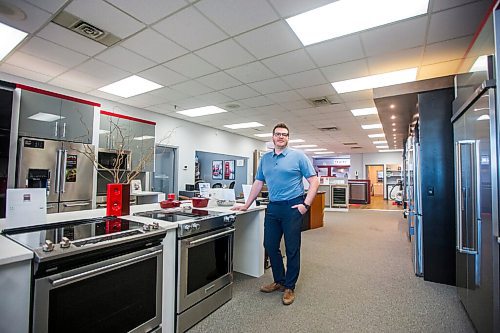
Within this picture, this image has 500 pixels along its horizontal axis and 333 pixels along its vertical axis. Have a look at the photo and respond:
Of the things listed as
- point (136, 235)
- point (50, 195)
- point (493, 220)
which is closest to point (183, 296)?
point (136, 235)

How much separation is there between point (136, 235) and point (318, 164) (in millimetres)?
18157

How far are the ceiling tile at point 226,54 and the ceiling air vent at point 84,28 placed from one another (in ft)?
3.28

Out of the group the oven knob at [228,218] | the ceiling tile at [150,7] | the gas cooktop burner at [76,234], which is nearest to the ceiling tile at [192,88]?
the ceiling tile at [150,7]

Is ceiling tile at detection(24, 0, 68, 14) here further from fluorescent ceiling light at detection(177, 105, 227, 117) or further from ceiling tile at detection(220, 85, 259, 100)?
fluorescent ceiling light at detection(177, 105, 227, 117)

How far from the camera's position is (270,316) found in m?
2.11

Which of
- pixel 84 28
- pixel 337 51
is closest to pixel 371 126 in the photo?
pixel 337 51

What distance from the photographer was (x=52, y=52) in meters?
3.26

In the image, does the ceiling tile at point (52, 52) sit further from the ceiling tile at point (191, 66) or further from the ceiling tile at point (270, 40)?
the ceiling tile at point (270, 40)

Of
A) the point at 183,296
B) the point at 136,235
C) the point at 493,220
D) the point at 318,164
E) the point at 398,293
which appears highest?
the point at 318,164

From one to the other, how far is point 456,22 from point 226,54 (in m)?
2.47

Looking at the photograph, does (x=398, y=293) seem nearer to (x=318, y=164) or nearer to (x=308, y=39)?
(x=308, y=39)

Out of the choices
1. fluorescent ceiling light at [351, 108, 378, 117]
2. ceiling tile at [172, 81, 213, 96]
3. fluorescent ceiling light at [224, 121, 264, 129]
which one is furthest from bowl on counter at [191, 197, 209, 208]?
fluorescent ceiling light at [224, 121, 264, 129]

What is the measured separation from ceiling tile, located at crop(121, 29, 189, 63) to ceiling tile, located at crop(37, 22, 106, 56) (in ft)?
1.28

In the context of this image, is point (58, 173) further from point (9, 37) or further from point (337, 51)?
point (337, 51)
